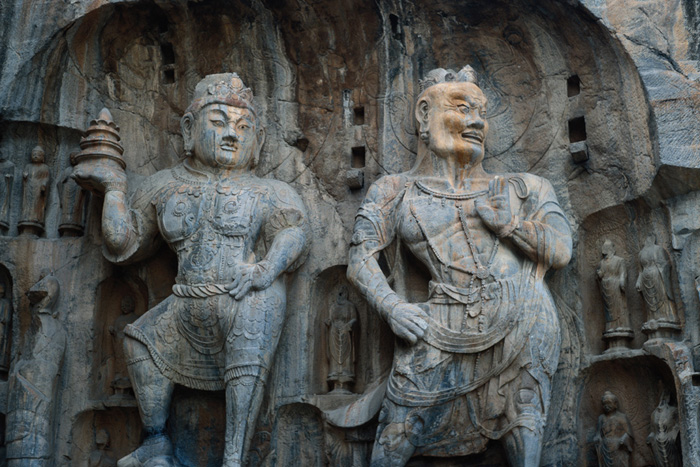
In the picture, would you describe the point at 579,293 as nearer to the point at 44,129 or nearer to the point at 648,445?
the point at 648,445

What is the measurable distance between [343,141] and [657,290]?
291 cm

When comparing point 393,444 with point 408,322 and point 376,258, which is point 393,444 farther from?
point 376,258

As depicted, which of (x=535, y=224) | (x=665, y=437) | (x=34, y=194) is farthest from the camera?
(x=34, y=194)

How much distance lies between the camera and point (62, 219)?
32.4ft

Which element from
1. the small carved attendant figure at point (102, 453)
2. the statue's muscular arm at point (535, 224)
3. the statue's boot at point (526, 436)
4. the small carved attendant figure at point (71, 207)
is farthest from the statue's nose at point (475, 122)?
the small carved attendant figure at point (102, 453)

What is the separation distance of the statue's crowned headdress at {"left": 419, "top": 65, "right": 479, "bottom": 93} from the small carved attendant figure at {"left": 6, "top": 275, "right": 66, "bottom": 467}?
3.42m

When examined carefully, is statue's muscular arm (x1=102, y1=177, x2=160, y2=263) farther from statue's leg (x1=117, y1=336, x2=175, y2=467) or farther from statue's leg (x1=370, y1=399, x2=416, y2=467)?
statue's leg (x1=370, y1=399, x2=416, y2=467)

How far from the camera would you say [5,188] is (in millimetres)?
9914

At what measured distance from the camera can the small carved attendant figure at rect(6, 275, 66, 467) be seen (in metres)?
9.09

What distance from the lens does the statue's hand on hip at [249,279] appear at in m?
A: 8.97

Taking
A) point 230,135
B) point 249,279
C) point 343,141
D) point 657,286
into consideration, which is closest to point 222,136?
point 230,135

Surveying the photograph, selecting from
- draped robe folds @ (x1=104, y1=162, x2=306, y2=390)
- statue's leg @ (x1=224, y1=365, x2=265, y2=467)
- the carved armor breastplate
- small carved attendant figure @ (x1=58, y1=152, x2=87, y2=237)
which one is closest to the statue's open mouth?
draped robe folds @ (x1=104, y1=162, x2=306, y2=390)

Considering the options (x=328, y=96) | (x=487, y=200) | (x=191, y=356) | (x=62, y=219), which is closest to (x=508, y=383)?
(x=487, y=200)

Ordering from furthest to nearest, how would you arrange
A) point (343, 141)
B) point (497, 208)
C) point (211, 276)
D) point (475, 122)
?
point (343, 141), point (475, 122), point (211, 276), point (497, 208)
